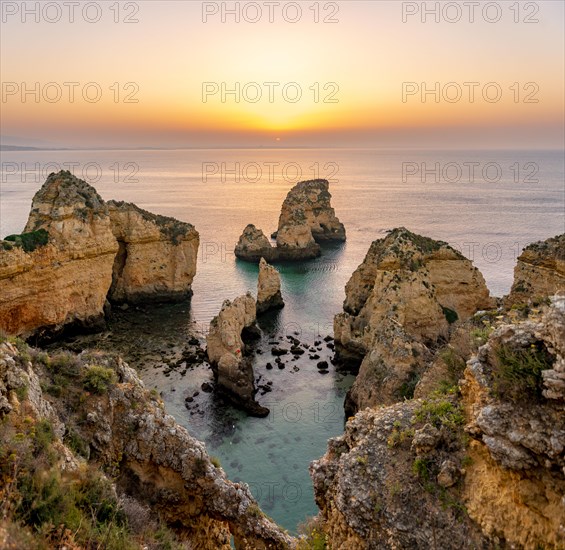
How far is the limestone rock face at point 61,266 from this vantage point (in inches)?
1305

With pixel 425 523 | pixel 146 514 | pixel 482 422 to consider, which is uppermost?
pixel 482 422

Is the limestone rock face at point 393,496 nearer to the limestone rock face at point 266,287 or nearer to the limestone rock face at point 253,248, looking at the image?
the limestone rock face at point 266,287

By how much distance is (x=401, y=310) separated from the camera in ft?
104

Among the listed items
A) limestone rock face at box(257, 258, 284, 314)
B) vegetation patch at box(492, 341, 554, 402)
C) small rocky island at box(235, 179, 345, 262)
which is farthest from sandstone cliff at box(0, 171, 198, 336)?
vegetation patch at box(492, 341, 554, 402)

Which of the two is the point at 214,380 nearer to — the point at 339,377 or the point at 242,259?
the point at 339,377

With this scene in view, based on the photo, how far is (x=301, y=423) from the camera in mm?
27422

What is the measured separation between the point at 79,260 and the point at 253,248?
104ft

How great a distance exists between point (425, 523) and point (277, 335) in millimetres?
30646

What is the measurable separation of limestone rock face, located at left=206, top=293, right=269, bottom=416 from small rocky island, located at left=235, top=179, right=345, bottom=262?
29480 mm

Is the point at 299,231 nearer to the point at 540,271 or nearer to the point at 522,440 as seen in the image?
the point at 540,271

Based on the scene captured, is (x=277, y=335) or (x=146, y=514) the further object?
(x=277, y=335)

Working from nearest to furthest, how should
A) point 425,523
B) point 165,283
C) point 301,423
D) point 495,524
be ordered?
point 495,524, point 425,523, point 301,423, point 165,283

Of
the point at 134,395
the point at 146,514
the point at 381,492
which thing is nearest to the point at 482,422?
the point at 381,492

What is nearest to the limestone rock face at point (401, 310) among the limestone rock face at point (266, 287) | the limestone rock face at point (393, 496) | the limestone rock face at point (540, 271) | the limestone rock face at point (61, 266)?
the limestone rock face at point (540, 271)
